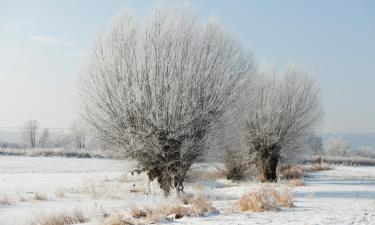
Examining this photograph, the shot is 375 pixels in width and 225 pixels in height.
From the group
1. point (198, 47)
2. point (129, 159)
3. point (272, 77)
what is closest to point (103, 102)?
point (129, 159)

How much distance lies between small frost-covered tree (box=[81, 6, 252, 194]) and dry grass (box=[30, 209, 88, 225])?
5.61 metres

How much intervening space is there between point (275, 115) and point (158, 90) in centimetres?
1367

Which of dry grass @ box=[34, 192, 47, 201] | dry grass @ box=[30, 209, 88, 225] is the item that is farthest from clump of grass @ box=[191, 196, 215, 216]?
dry grass @ box=[34, 192, 47, 201]

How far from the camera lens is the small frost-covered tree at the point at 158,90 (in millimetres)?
17656

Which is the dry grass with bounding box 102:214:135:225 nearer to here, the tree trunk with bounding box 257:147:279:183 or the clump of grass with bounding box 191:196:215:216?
the clump of grass with bounding box 191:196:215:216

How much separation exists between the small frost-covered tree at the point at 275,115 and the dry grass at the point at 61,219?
59.9 ft

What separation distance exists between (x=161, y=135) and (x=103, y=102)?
8.45ft

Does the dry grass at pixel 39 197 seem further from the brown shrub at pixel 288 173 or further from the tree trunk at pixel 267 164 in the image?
the brown shrub at pixel 288 173

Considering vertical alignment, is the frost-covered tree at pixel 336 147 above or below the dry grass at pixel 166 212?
above

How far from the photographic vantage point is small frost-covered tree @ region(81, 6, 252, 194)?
17656mm

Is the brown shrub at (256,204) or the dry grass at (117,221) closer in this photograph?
the dry grass at (117,221)

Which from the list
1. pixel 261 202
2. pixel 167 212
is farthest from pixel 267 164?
pixel 167 212

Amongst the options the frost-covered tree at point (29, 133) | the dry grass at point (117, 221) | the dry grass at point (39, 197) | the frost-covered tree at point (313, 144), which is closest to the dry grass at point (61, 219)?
the dry grass at point (117, 221)

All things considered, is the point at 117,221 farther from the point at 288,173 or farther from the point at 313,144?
the point at 313,144
